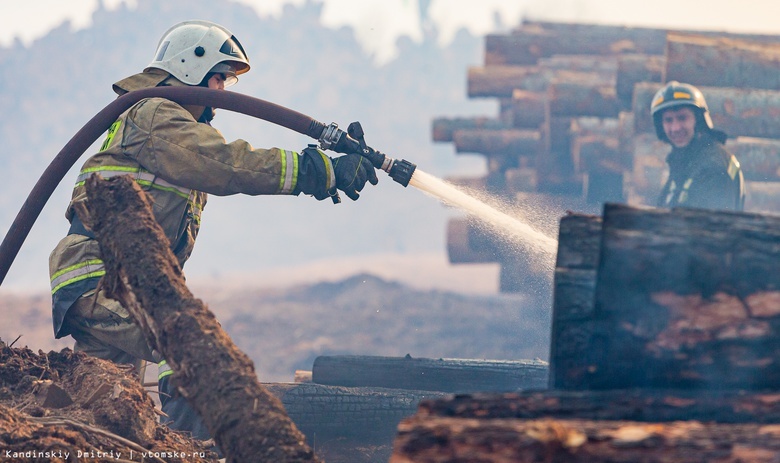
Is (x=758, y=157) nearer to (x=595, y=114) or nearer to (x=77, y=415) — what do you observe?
(x=595, y=114)

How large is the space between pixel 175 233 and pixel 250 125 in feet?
181

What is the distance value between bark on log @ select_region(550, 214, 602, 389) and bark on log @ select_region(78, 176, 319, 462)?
0.84 meters

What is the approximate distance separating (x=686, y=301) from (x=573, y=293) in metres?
0.34

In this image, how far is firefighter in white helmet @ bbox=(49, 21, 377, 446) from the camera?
14.4 ft

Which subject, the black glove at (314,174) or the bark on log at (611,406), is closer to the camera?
the bark on log at (611,406)

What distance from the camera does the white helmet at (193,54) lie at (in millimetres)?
4895

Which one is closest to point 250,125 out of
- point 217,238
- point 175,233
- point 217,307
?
point 217,238

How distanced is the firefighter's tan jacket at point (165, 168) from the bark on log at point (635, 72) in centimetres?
754

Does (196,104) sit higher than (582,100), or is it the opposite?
(582,100)

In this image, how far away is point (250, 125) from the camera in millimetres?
58844

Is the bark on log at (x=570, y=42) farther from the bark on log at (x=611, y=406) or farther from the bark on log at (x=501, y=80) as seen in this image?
the bark on log at (x=611, y=406)

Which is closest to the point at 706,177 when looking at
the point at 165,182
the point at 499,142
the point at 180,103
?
the point at 180,103

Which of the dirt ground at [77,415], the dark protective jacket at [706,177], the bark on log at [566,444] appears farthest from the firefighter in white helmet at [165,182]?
the dark protective jacket at [706,177]

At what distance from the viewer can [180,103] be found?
184 inches
